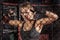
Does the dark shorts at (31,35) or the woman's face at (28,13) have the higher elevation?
the woman's face at (28,13)

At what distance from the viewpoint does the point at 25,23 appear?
2.13m

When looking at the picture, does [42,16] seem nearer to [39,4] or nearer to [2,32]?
[39,4]

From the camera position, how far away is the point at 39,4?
2.13m

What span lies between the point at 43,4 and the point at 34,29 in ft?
0.52

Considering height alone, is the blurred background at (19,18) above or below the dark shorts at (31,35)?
above

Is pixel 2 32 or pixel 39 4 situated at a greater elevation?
pixel 39 4

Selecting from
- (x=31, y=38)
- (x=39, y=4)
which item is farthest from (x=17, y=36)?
(x=39, y=4)

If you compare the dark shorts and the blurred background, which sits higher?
the blurred background

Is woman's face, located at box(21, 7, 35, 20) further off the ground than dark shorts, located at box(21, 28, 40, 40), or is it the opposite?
woman's face, located at box(21, 7, 35, 20)

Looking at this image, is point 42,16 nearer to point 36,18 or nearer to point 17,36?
point 36,18

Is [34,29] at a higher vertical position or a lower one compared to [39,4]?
lower

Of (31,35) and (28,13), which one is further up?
(28,13)

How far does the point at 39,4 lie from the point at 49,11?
7 cm

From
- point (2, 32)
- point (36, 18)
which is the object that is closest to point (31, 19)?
point (36, 18)
